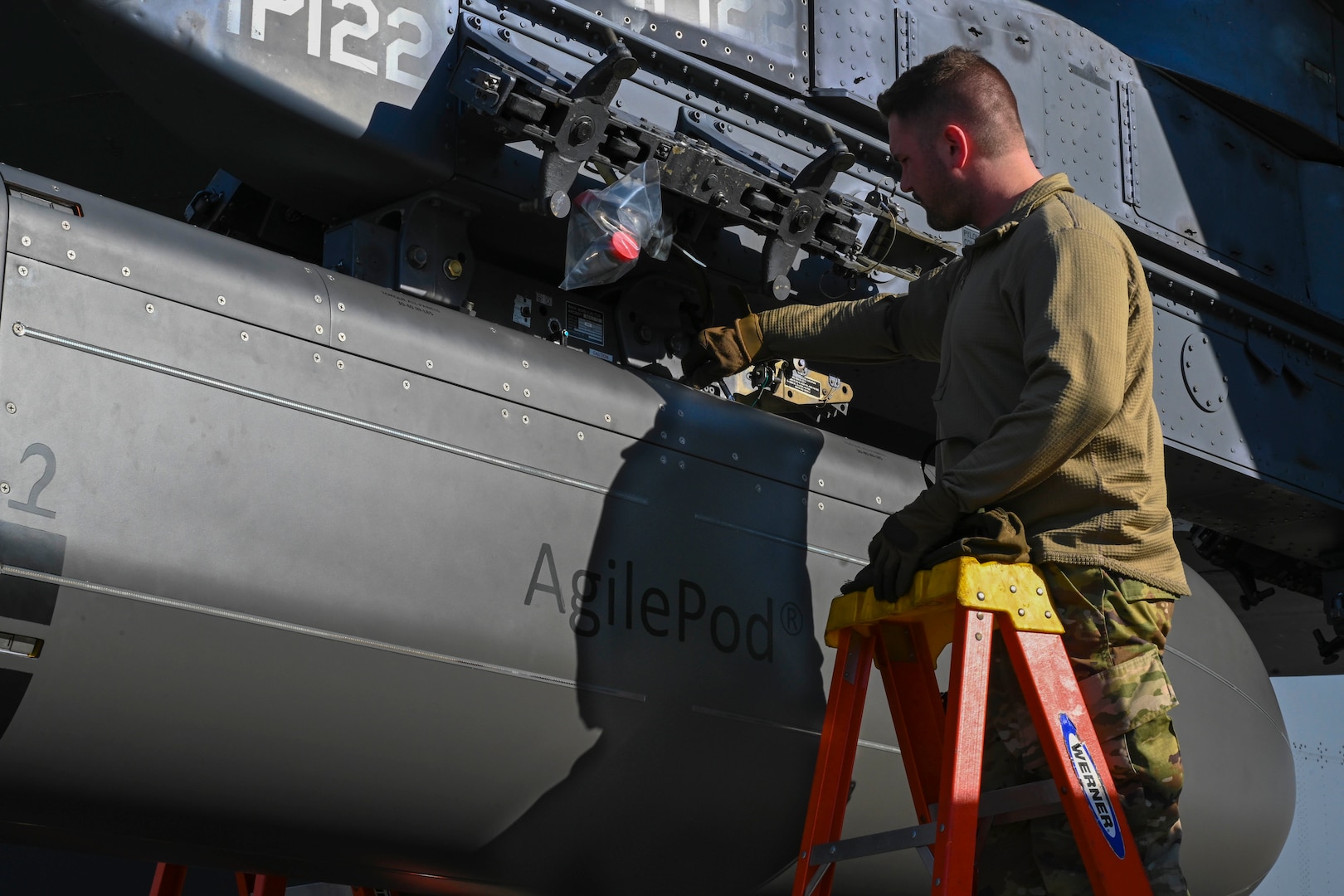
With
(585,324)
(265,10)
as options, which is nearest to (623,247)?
(585,324)

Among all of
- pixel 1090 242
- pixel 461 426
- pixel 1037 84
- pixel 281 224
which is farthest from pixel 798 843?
pixel 1037 84

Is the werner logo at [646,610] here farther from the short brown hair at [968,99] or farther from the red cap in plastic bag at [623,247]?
the short brown hair at [968,99]

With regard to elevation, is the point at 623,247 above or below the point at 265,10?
below

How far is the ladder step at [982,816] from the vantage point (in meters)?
2.61

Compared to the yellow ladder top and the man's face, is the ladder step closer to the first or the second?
the yellow ladder top

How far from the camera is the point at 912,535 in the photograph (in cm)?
273

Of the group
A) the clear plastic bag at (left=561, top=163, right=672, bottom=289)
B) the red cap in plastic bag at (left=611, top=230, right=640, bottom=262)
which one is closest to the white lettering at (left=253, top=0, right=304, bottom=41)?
the clear plastic bag at (left=561, top=163, right=672, bottom=289)

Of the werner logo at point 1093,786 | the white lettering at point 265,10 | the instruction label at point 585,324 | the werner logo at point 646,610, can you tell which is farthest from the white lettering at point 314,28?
the werner logo at point 1093,786

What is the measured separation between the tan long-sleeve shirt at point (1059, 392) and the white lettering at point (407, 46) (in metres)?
1.47

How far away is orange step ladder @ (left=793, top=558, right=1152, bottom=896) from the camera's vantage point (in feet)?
8.16

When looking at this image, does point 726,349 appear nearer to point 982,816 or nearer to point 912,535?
point 912,535

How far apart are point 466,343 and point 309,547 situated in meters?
0.68

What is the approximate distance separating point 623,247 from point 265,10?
101 cm

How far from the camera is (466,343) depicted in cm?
324
